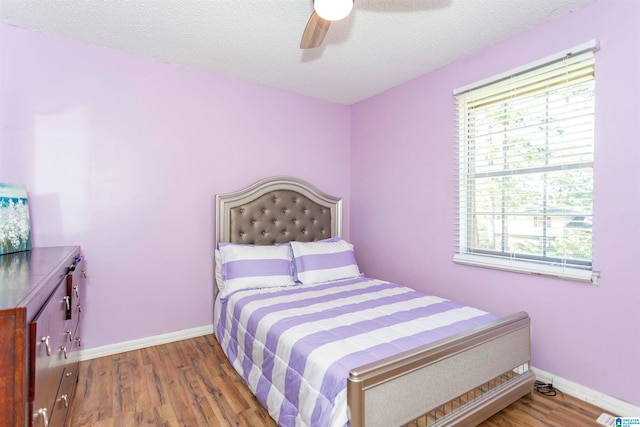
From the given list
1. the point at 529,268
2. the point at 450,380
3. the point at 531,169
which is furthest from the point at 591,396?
the point at 531,169

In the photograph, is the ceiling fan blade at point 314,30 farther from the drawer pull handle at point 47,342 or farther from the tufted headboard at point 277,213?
the drawer pull handle at point 47,342

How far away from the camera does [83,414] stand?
179 centimetres

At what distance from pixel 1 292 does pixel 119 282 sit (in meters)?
1.65

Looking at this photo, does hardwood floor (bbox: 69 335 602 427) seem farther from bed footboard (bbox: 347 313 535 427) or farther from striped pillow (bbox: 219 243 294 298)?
striped pillow (bbox: 219 243 294 298)

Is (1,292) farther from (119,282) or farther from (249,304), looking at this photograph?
(119,282)

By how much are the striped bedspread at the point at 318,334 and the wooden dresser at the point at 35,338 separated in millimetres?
941

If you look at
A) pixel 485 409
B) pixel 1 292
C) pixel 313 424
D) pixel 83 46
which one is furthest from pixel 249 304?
pixel 83 46

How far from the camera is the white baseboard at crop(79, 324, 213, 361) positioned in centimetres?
242

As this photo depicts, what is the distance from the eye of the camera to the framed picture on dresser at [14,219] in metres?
1.77

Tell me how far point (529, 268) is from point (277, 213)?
2.14 meters

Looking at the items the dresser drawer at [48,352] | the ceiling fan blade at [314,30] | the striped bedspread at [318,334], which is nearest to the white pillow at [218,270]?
the striped bedspread at [318,334]

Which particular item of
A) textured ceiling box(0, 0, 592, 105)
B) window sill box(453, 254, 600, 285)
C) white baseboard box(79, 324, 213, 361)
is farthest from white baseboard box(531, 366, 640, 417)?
white baseboard box(79, 324, 213, 361)

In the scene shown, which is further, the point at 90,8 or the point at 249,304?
the point at 249,304

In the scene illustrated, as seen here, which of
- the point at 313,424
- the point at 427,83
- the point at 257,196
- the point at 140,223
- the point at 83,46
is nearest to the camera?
the point at 313,424
